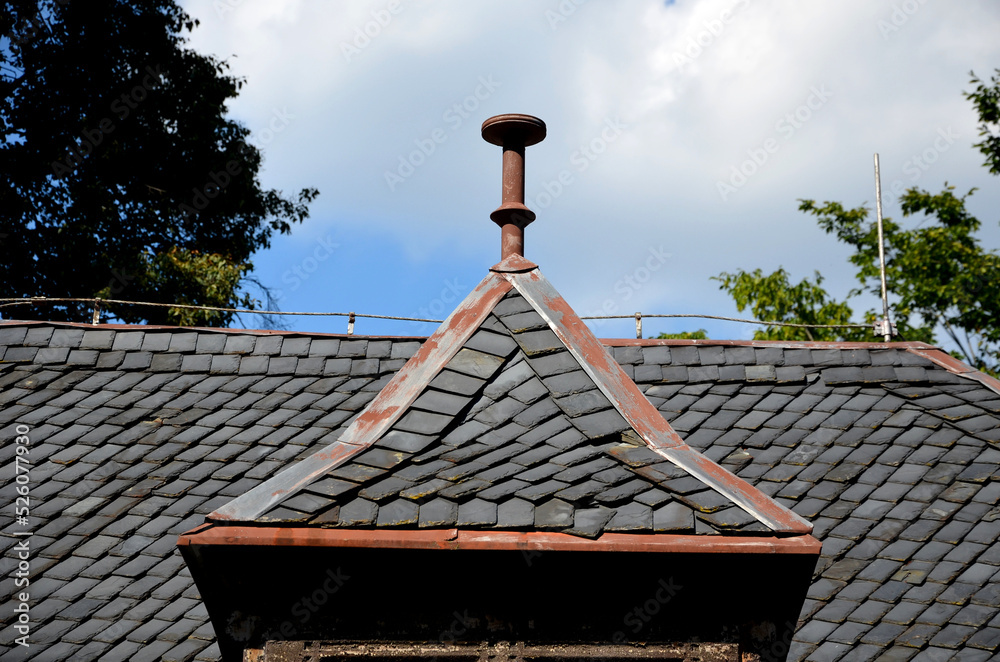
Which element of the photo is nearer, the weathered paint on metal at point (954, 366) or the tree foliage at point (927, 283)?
the weathered paint on metal at point (954, 366)

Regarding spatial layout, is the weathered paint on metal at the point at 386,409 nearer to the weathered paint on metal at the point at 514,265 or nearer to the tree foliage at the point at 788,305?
the weathered paint on metal at the point at 514,265

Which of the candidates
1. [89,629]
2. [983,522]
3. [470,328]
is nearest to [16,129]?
[89,629]

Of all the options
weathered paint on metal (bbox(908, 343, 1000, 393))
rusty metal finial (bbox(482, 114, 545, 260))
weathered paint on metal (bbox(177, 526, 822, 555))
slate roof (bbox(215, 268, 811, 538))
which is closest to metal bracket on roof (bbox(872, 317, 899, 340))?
weathered paint on metal (bbox(908, 343, 1000, 393))

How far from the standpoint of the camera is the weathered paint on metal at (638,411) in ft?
12.0

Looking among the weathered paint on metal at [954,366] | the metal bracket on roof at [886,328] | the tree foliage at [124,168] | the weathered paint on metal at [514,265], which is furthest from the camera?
the tree foliage at [124,168]

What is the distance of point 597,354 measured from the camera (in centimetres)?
443

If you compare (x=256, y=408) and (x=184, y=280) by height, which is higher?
(x=184, y=280)

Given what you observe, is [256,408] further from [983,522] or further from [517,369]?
[983,522]

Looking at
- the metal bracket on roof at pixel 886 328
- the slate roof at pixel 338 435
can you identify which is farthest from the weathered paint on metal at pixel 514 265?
the metal bracket on roof at pixel 886 328

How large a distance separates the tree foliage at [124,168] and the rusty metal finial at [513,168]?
13.7 metres

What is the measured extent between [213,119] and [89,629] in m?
19.4

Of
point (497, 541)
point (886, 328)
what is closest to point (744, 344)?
point (886, 328)

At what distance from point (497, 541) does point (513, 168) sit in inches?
94.6

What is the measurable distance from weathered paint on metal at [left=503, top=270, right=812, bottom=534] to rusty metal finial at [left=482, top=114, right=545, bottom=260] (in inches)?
14.4
